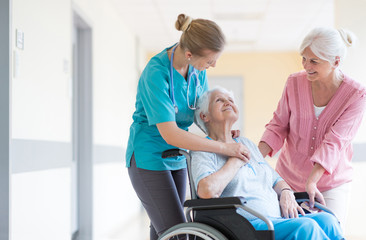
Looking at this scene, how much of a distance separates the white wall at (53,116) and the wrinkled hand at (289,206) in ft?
4.90

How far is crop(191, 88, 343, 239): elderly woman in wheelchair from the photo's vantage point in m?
1.62

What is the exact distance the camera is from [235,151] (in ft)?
5.90

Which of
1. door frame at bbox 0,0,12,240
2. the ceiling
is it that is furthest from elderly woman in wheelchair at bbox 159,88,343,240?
the ceiling

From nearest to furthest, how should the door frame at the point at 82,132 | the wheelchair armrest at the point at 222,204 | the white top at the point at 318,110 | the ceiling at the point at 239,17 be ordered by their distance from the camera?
the wheelchair armrest at the point at 222,204 → the white top at the point at 318,110 → the door frame at the point at 82,132 → the ceiling at the point at 239,17

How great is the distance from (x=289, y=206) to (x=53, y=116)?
1.92 m

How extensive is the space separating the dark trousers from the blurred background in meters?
0.99

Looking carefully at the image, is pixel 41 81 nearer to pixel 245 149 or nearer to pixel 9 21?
pixel 9 21

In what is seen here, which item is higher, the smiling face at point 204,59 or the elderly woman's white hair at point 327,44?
the elderly woman's white hair at point 327,44

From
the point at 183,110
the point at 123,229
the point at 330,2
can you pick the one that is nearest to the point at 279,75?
the point at 330,2

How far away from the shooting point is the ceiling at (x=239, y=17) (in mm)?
5230

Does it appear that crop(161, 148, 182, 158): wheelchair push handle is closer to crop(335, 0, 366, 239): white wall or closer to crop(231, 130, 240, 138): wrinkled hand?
crop(231, 130, 240, 138): wrinkled hand

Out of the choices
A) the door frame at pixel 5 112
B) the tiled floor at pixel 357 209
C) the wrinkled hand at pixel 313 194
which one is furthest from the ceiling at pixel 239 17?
the wrinkled hand at pixel 313 194

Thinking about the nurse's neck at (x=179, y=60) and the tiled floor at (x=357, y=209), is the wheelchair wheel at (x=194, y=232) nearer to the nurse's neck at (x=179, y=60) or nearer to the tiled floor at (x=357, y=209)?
the nurse's neck at (x=179, y=60)

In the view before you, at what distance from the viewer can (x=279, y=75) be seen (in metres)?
8.05
